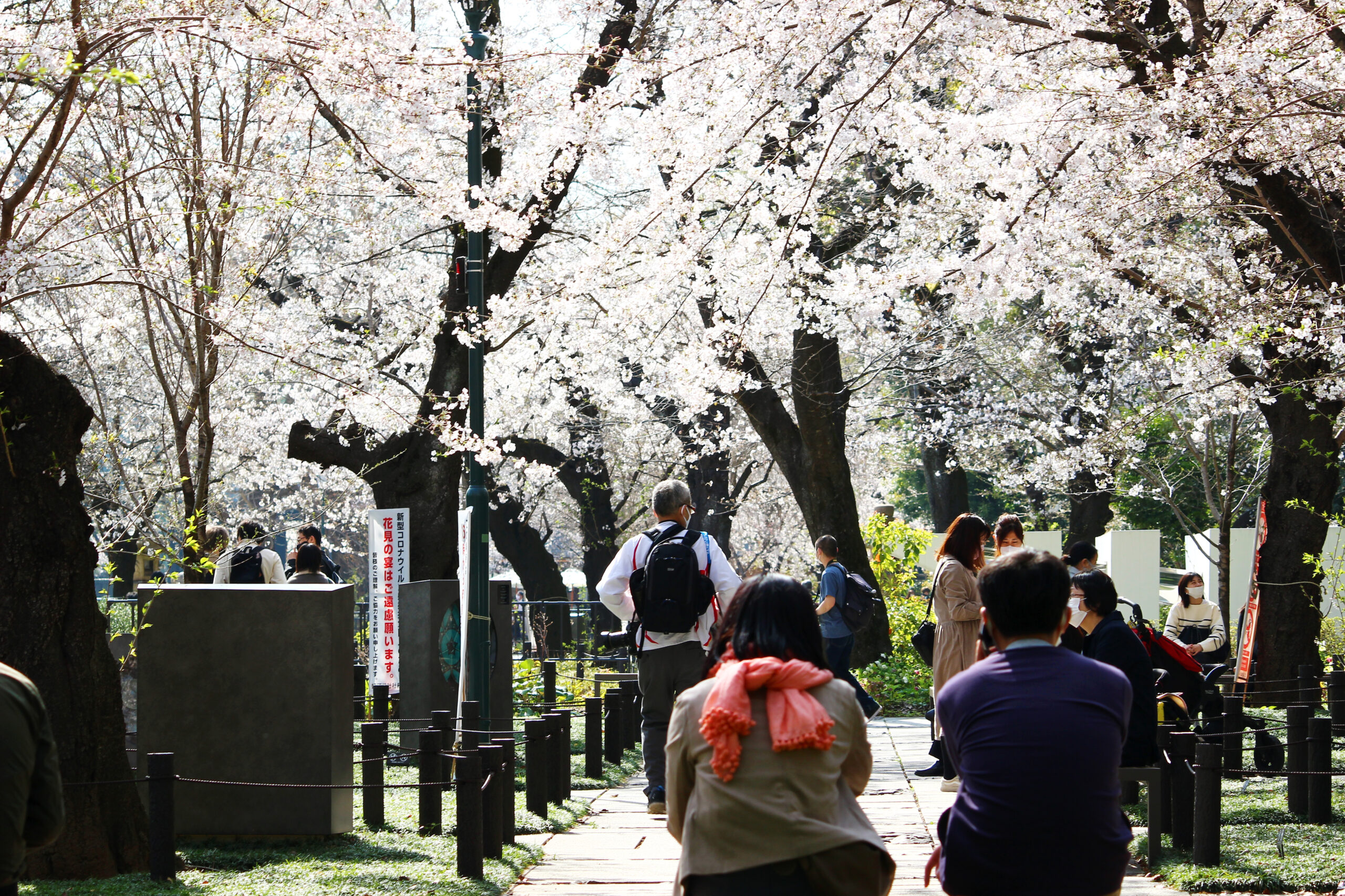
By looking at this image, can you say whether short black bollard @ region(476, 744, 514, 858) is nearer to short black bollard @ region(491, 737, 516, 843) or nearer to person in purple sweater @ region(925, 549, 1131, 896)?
short black bollard @ region(491, 737, 516, 843)

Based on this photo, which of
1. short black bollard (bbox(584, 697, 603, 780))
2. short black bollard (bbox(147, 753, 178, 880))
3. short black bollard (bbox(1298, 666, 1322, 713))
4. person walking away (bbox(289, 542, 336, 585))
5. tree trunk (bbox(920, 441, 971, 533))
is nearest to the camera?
short black bollard (bbox(147, 753, 178, 880))

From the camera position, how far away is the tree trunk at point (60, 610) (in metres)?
6.46

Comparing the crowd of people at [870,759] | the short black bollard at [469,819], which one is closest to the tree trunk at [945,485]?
the short black bollard at [469,819]

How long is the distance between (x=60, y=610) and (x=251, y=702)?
4.52 feet

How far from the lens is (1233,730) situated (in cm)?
952

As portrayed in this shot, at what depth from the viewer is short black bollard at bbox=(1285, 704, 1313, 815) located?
8133mm

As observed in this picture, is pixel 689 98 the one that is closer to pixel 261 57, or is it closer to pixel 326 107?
pixel 326 107

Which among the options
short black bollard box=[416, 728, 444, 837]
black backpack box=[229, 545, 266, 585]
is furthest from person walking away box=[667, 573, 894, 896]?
black backpack box=[229, 545, 266, 585]

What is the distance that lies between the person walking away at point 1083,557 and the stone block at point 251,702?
5292 mm

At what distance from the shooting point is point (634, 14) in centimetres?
1376

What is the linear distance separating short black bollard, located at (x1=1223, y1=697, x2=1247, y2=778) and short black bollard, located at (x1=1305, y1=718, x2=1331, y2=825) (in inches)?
52.0

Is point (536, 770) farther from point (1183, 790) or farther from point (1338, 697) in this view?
point (1338, 697)

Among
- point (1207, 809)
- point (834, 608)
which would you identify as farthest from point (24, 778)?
point (834, 608)

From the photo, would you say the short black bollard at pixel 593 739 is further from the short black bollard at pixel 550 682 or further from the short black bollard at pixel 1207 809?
the short black bollard at pixel 1207 809
